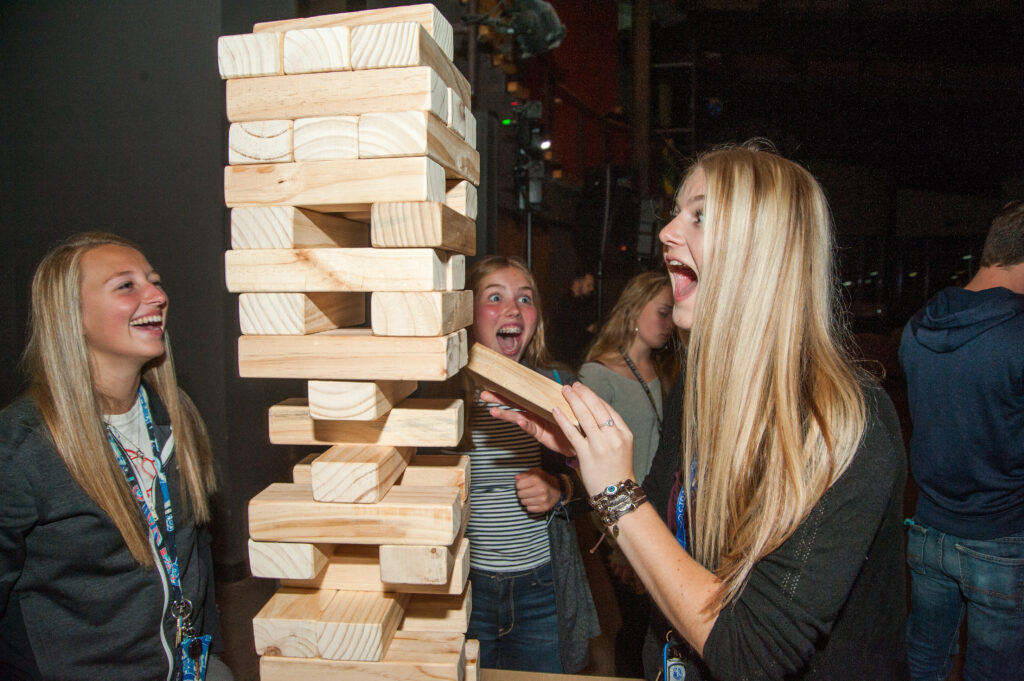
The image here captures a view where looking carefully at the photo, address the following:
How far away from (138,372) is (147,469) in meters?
0.30

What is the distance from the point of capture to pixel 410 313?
91cm

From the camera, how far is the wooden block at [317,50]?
2.89 feet

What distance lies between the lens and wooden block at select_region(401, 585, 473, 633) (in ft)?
3.72

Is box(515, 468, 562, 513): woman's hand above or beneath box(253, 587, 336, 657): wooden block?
beneath

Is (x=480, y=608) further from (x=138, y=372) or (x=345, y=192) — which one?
(x=345, y=192)

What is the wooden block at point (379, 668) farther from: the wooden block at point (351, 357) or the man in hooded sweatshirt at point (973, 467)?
the man in hooded sweatshirt at point (973, 467)

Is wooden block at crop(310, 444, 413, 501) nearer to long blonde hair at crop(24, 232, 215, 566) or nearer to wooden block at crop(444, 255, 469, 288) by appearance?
wooden block at crop(444, 255, 469, 288)

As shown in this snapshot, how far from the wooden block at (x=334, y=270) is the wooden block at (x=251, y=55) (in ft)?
0.91

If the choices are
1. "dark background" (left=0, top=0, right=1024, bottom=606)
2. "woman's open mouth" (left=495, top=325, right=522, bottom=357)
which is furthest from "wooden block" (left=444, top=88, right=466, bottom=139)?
"dark background" (left=0, top=0, right=1024, bottom=606)

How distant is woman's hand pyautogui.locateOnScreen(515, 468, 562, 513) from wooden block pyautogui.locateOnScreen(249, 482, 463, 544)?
989 mm

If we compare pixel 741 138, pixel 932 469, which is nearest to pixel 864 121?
pixel 741 138

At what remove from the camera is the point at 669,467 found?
1415mm

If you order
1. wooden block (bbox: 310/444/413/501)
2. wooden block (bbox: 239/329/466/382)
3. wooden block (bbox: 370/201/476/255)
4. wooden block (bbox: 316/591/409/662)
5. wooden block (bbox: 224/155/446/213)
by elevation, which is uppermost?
wooden block (bbox: 224/155/446/213)

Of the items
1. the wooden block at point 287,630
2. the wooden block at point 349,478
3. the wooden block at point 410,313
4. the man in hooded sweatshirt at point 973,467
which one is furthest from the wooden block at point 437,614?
the man in hooded sweatshirt at point 973,467
